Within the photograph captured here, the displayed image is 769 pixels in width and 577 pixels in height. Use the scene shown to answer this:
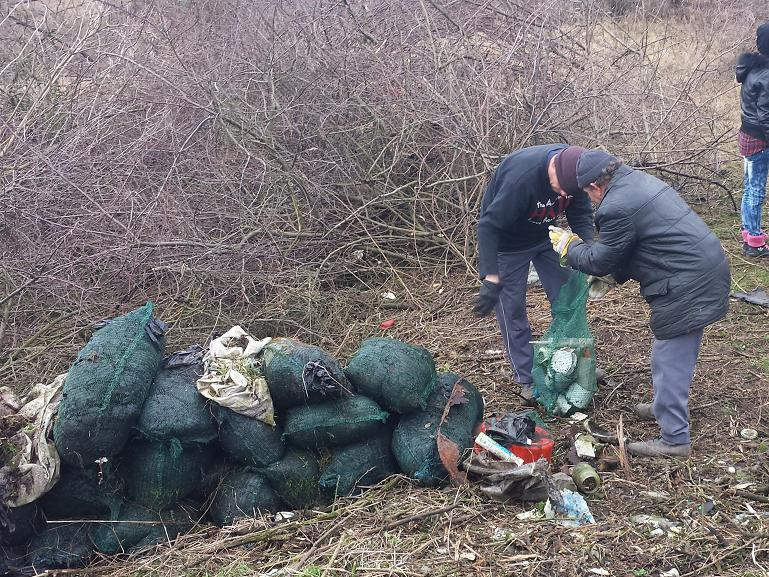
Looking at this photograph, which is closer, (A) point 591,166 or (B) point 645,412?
(A) point 591,166

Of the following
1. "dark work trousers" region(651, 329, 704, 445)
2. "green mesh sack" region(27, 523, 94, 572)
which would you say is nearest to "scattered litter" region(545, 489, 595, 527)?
"dark work trousers" region(651, 329, 704, 445)

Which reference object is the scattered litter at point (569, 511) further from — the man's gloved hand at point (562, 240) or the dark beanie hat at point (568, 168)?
the dark beanie hat at point (568, 168)

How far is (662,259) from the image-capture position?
3475 millimetres

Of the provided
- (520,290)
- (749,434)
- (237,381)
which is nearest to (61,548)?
(237,381)

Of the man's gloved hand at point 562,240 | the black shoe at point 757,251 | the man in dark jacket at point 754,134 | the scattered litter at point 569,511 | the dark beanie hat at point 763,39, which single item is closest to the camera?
the scattered litter at point 569,511

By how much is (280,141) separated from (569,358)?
3.54 meters

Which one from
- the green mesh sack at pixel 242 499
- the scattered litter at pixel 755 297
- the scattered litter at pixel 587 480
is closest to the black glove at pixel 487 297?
the scattered litter at pixel 587 480

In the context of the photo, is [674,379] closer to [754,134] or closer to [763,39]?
[754,134]

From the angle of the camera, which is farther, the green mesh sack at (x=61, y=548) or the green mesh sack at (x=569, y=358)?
the green mesh sack at (x=569, y=358)

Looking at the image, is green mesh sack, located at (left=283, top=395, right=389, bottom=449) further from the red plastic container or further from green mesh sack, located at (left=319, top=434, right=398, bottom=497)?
the red plastic container

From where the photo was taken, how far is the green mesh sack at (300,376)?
3.58 metres

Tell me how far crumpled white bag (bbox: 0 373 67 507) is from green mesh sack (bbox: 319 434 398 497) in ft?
4.14

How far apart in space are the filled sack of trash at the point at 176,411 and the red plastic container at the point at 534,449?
1.34 metres

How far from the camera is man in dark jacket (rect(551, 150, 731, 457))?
343cm
